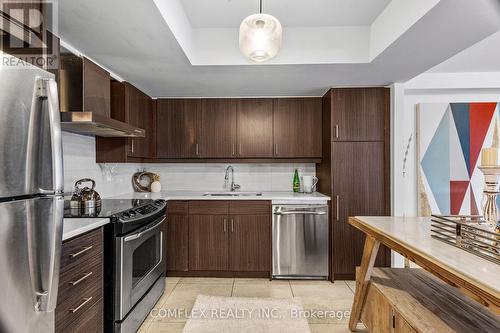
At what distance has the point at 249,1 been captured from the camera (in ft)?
7.13

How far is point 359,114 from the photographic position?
3.29m

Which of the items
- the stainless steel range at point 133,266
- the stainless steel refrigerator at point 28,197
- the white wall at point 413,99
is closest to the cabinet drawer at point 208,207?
the stainless steel range at point 133,266

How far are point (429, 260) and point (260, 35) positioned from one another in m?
1.52

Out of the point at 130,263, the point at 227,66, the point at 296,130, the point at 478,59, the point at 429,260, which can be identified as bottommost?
the point at 130,263

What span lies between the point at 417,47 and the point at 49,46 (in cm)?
262

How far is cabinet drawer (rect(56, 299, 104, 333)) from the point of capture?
1501 mm

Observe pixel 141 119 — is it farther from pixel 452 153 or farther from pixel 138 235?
pixel 452 153

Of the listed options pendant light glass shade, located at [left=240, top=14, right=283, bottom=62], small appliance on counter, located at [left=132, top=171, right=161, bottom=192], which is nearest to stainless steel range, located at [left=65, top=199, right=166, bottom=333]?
small appliance on counter, located at [left=132, top=171, right=161, bottom=192]

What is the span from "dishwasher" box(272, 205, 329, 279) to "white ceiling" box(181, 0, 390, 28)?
1930mm

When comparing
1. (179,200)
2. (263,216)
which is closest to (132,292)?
(179,200)

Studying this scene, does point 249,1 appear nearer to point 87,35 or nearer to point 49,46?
point 87,35

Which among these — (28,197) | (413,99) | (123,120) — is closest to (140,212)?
(123,120)

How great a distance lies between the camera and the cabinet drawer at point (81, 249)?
1473 millimetres

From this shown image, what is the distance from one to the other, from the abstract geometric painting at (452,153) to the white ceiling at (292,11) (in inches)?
74.7
